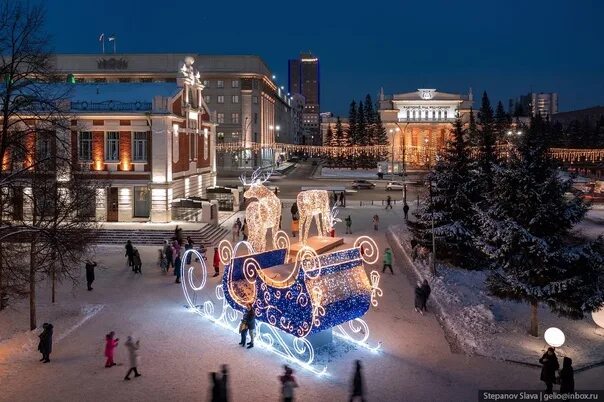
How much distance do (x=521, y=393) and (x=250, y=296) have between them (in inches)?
294

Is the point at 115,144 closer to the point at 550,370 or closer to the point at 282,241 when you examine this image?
the point at 282,241

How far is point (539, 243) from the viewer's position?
649 inches

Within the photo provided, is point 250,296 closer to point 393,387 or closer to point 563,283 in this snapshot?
point 393,387

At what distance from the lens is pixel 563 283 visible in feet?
52.8

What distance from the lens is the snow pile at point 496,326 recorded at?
604 inches

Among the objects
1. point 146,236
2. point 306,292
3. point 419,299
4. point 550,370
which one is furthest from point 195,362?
point 146,236

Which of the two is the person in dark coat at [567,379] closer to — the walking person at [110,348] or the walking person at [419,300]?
the walking person at [419,300]

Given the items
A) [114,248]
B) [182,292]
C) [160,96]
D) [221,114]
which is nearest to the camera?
[182,292]

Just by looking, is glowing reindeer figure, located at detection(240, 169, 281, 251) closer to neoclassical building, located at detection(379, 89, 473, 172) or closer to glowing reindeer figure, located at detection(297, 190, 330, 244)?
glowing reindeer figure, located at detection(297, 190, 330, 244)

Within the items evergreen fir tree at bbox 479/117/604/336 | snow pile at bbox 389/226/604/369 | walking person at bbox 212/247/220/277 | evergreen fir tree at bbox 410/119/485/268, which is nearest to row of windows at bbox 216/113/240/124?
evergreen fir tree at bbox 410/119/485/268

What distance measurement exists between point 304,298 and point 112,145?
25731mm

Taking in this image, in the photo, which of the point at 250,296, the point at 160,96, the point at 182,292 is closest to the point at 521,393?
the point at 250,296

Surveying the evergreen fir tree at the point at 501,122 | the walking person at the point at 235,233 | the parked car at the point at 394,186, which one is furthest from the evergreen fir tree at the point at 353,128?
the walking person at the point at 235,233

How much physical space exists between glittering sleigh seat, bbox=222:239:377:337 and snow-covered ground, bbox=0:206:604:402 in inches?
41.5
